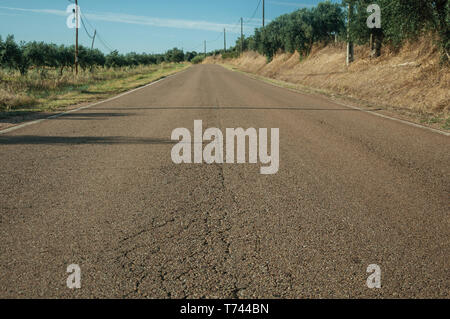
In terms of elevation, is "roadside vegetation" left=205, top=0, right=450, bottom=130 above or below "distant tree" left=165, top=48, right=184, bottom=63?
below

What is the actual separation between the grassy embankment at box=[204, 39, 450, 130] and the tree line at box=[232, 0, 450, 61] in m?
1.06

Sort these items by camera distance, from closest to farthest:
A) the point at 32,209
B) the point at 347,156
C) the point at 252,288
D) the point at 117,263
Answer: the point at 252,288 < the point at 117,263 < the point at 32,209 < the point at 347,156

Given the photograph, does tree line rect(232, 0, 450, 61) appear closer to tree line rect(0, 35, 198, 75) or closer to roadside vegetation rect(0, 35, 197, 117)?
roadside vegetation rect(0, 35, 197, 117)

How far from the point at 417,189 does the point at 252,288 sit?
303 centimetres

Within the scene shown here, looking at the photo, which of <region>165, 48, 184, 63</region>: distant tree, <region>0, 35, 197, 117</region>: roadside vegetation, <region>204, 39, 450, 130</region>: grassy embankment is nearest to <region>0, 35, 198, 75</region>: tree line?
<region>0, 35, 197, 117</region>: roadside vegetation

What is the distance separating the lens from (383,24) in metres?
16.1

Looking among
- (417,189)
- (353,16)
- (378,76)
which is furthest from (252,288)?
(353,16)

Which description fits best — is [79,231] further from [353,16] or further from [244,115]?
[353,16]

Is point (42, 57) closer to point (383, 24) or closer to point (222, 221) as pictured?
point (383, 24)

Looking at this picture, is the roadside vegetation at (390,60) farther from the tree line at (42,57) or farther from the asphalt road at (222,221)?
the tree line at (42,57)

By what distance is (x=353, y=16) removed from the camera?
21.1 m

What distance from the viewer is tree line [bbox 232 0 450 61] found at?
41.8 ft
